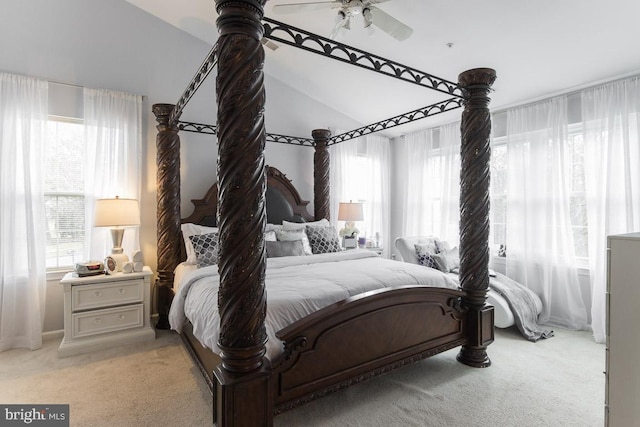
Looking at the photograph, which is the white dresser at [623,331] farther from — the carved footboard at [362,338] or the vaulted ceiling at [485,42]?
the vaulted ceiling at [485,42]

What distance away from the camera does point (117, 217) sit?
3.08m

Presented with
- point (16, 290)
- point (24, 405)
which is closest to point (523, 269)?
point (24, 405)

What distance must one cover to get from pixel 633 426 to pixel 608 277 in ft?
2.03

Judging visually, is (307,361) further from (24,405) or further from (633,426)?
(24,405)

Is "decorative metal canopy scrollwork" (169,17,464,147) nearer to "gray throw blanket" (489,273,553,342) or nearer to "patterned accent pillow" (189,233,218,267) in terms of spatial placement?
"patterned accent pillow" (189,233,218,267)

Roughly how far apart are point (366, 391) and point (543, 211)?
9.98ft

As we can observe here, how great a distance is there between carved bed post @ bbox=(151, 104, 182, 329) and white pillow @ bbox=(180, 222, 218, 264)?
0.10 m

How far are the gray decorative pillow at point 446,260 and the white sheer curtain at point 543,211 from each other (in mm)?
685

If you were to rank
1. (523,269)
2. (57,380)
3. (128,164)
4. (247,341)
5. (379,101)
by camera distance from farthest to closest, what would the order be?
(379,101) < (523,269) < (128,164) < (57,380) < (247,341)

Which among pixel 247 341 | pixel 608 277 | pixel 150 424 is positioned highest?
pixel 608 277

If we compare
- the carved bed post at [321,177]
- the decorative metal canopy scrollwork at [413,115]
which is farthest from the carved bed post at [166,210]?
the decorative metal canopy scrollwork at [413,115]

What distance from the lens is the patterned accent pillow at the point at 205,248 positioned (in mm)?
3174

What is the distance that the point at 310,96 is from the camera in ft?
16.2

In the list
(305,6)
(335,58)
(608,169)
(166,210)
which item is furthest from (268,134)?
(608,169)
